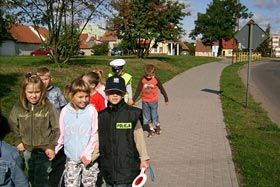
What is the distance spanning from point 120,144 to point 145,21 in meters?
27.8

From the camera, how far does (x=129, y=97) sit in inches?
245

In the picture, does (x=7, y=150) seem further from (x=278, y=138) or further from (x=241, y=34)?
(x=241, y=34)

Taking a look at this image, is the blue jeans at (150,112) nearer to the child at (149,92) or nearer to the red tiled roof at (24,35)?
the child at (149,92)

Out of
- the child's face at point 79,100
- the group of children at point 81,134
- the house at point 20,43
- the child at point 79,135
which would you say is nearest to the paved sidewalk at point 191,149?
the child at point 79,135

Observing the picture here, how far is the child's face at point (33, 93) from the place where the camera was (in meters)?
3.85

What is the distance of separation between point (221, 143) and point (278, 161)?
1489 millimetres

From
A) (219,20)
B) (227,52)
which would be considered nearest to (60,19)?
(219,20)

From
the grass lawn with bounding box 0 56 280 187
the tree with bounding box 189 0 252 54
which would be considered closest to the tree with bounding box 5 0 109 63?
the grass lawn with bounding box 0 56 280 187

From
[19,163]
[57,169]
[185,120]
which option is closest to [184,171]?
[57,169]

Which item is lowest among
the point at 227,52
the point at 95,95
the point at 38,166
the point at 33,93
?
the point at 38,166

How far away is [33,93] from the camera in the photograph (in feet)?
12.7

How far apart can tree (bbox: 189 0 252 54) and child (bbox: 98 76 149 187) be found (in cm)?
8055

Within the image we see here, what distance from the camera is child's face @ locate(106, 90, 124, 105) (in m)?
3.54

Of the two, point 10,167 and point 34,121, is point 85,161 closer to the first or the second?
point 34,121
